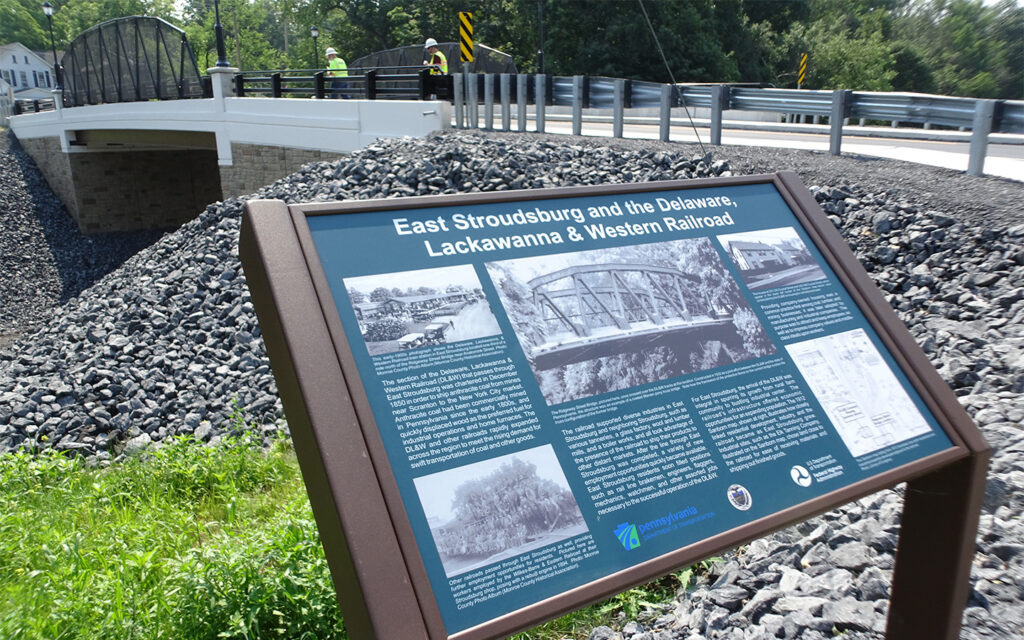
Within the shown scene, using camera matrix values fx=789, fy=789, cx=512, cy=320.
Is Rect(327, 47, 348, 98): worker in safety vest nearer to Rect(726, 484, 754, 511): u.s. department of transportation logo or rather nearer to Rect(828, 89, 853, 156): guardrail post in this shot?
Rect(828, 89, 853, 156): guardrail post

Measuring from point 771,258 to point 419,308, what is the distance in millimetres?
1291

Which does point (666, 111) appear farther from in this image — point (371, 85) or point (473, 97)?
point (371, 85)

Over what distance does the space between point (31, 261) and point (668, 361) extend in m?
A: 28.6

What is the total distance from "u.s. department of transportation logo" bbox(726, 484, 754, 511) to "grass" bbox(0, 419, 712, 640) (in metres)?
1.53

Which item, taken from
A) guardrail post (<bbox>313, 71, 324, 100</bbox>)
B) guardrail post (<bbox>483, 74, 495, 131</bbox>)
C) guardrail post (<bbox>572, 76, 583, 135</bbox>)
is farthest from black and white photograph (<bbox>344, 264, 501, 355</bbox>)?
guardrail post (<bbox>313, 71, 324, 100</bbox>)

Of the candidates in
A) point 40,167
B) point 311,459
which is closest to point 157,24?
point 40,167

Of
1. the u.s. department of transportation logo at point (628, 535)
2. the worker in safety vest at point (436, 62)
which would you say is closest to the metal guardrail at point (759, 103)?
the worker in safety vest at point (436, 62)

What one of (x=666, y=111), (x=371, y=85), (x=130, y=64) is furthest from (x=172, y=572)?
(x=130, y=64)

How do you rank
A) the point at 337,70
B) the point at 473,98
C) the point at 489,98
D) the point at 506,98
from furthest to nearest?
the point at 337,70 < the point at 473,98 < the point at 489,98 < the point at 506,98

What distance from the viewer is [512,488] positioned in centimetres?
185

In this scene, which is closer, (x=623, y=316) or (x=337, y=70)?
(x=623, y=316)

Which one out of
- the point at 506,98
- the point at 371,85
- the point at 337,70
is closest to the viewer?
the point at 506,98

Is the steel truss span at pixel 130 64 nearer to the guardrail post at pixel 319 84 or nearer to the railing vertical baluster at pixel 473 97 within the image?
the guardrail post at pixel 319 84

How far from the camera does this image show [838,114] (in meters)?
9.25
